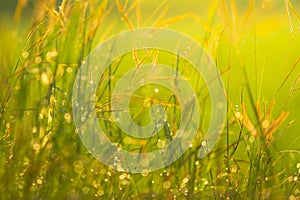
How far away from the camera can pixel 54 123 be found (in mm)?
1682

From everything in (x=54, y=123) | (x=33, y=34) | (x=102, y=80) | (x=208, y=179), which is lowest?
(x=208, y=179)

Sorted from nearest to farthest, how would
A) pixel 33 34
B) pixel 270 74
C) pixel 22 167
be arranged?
pixel 22 167
pixel 33 34
pixel 270 74

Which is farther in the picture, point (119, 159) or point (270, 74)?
point (270, 74)

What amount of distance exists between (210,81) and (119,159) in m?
0.31

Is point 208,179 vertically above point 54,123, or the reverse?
point 54,123

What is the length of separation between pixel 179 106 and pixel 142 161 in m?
0.18

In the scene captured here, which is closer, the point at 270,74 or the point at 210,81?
the point at 210,81

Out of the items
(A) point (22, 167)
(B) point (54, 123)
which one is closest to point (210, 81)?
(B) point (54, 123)

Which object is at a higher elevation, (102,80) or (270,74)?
(270,74)

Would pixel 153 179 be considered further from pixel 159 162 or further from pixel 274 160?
pixel 274 160

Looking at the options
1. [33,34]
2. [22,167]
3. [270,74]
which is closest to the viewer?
[22,167]

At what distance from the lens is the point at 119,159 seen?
168 centimetres

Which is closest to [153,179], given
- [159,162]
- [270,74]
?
[159,162]

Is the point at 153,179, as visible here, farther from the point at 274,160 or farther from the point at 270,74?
the point at 270,74
